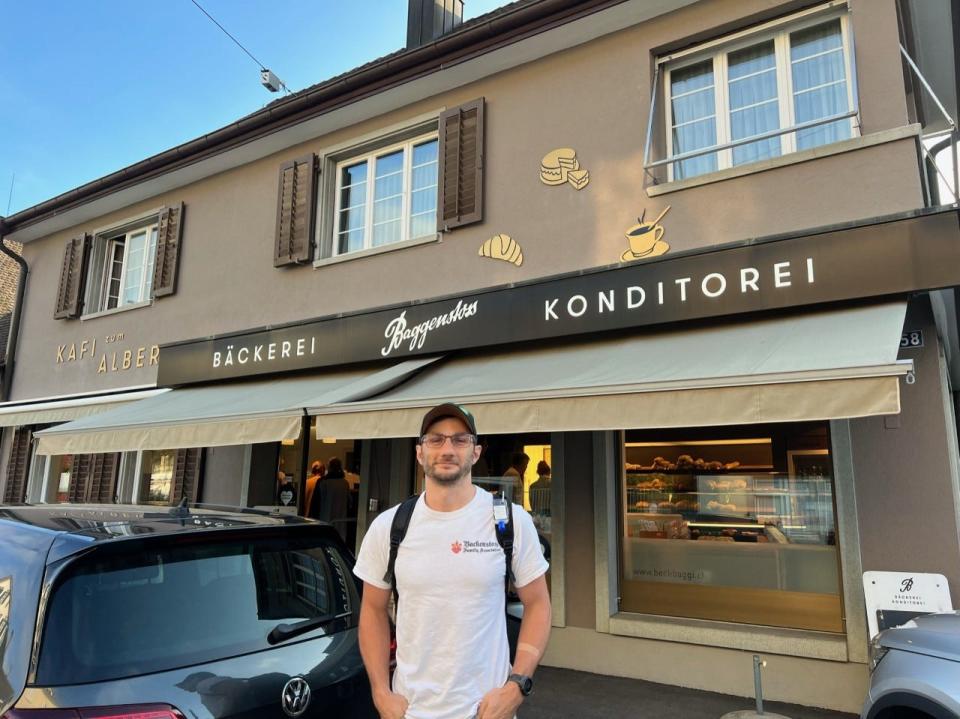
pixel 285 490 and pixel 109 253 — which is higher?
pixel 109 253

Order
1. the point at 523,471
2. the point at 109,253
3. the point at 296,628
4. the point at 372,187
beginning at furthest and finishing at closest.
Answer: the point at 109,253
the point at 372,187
the point at 523,471
the point at 296,628

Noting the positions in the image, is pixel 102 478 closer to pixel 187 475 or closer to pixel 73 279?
pixel 187 475

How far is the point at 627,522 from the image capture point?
678cm

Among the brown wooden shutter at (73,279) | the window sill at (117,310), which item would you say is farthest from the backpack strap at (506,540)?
the brown wooden shutter at (73,279)

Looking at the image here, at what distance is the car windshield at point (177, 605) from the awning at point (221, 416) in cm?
277

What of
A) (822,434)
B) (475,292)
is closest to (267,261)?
(475,292)

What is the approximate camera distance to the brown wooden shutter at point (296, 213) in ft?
29.9

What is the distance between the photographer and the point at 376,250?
8430 mm

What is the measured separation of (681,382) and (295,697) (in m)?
2.80

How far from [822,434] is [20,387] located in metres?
13.4

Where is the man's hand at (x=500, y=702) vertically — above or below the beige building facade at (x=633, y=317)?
below

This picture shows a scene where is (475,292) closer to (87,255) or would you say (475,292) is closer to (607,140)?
(607,140)

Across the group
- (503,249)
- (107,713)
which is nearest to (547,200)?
(503,249)

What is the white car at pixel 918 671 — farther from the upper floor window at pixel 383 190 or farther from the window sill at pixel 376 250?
the window sill at pixel 376 250
